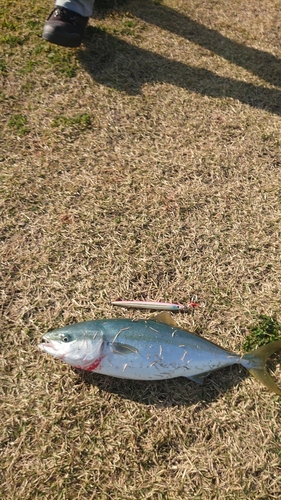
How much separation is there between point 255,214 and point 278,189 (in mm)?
464

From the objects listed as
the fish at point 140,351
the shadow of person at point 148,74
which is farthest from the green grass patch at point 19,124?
the fish at point 140,351

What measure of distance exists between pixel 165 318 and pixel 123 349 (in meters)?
0.42

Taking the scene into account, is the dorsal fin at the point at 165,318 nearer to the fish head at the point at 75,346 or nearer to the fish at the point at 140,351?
the fish at the point at 140,351

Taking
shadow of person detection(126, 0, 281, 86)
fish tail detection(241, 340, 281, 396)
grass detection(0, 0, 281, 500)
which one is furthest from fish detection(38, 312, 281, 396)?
shadow of person detection(126, 0, 281, 86)

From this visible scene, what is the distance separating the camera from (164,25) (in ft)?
17.9

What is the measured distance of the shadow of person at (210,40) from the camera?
16.9 ft

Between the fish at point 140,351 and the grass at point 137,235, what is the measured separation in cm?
14

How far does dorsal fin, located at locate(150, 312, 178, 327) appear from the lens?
8.98 feet

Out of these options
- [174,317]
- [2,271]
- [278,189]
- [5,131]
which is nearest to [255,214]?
[278,189]

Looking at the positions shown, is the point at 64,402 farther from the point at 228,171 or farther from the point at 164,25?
the point at 164,25

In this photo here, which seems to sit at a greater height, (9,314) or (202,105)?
(202,105)

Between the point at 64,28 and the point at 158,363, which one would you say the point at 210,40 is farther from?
the point at 158,363

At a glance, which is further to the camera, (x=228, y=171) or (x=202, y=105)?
(x=202, y=105)

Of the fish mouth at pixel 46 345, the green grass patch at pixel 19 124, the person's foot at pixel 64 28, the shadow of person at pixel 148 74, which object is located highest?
the person's foot at pixel 64 28
